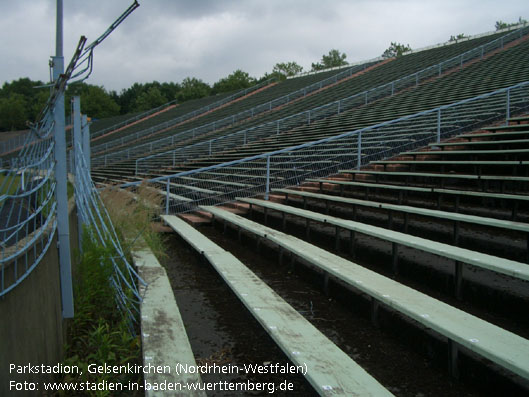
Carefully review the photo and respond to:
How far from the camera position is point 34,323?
2.18 metres

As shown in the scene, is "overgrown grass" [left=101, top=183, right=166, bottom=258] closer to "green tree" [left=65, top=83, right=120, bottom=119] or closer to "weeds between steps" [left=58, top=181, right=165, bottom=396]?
"weeds between steps" [left=58, top=181, right=165, bottom=396]

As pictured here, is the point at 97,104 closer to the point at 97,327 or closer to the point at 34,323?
the point at 97,327

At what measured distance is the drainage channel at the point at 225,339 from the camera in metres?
2.54

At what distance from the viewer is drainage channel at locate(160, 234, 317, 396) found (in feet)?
8.32

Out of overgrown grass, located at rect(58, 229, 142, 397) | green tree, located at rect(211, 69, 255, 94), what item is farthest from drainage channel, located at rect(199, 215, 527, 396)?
green tree, located at rect(211, 69, 255, 94)

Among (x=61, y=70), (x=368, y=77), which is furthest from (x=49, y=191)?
(x=368, y=77)

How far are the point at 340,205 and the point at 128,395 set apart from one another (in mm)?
4748

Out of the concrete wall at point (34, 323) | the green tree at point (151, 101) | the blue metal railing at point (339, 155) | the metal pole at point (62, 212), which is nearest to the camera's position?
the concrete wall at point (34, 323)

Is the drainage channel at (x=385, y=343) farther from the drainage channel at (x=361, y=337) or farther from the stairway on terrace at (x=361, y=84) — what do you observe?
the stairway on terrace at (x=361, y=84)

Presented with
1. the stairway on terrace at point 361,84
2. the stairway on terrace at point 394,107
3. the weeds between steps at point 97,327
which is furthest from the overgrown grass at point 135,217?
the stairway on terrace at point 361,84

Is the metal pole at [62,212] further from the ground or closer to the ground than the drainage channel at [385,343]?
further from the ground

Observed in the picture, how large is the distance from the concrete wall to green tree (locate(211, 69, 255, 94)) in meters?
60.2

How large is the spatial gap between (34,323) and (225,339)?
1.33 m

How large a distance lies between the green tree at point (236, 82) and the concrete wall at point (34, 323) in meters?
60.2
